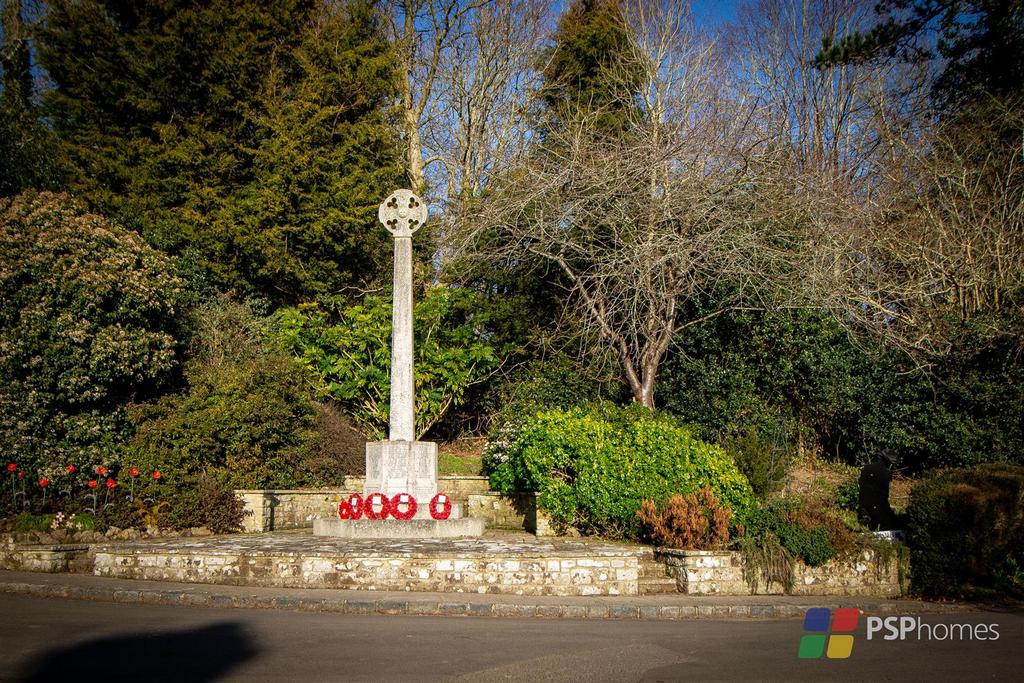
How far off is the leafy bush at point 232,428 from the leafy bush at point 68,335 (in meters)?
0.81

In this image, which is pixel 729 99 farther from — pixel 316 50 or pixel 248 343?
pixel 248 343

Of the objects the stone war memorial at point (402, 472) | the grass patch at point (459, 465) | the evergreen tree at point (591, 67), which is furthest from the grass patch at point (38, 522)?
the evergreen tree at point (591, 67)

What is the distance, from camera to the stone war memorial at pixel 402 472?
13.3 m

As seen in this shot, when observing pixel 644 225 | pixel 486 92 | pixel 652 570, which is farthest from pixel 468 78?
pixel 652 570

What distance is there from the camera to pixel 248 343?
64.4 ft

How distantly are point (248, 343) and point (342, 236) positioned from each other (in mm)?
3990

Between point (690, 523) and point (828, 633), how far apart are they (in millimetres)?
2902

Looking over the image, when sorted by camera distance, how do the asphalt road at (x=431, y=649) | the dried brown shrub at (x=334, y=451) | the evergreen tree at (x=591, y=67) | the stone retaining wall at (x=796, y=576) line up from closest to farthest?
the asphalt road at (x=431, y=649) → the stone retaining wall at (x=796, y=576) → the dried brown shrub at (x=334, y=451) → the evergreen tree at (x=591, y=67)

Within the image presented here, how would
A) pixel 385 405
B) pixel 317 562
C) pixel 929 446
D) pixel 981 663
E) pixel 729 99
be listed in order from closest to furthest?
pixel 981 663, pixel 317 562, pixel 929 446, pixel 385 405, pixel 729 99

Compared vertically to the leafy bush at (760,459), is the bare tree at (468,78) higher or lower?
higher

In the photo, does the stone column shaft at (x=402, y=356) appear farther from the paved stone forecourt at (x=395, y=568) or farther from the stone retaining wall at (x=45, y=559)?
the stone retaining wall at (x=45, y=559)

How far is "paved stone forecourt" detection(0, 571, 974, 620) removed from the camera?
9102mm

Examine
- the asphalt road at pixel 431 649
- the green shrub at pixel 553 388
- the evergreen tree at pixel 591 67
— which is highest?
the evergreen tree at pixel 591 67

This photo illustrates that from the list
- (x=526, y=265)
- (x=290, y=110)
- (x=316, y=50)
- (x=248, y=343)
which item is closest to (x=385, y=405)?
(x=248, y=343)
